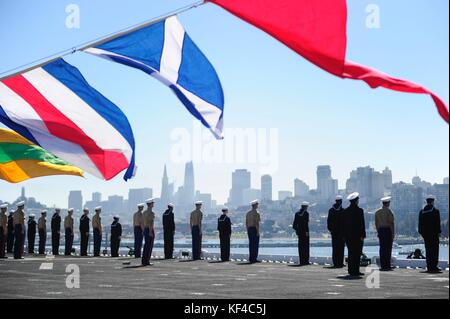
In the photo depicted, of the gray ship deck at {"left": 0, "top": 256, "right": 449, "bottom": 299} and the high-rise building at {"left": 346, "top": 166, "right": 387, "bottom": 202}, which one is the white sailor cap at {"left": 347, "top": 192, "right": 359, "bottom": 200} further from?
the high-rise building at {"left": 346, "top": 166, "right": 387, "bottom": 202}

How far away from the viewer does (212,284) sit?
1425 cm

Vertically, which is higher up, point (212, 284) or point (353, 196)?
point (353, 196)

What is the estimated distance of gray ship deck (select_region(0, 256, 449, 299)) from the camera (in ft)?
38.7

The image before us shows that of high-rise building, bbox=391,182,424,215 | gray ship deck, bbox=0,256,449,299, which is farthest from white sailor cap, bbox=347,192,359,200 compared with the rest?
high-rise building, bbox=391,182,424,215

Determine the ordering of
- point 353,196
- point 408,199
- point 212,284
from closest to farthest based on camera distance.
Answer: point 212,284, point 353,196, point 408,199

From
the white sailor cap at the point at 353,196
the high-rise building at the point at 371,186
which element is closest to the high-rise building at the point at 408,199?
the high-rise building at the point at 371,186

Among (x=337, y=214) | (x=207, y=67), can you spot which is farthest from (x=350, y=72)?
(x=337, y=214)

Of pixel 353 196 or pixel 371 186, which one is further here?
pixel 371 186

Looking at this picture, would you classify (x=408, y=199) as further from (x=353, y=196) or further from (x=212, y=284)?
(x=212, y=284)

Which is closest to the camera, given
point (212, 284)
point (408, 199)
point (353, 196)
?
point (212, 284)

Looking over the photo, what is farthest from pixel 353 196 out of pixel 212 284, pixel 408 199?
pixel 408 199

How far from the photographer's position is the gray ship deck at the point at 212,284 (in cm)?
1180

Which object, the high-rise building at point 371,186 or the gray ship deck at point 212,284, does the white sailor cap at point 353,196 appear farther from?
the high-rise building at point 371,186

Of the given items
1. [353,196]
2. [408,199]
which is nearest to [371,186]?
[408,199]
